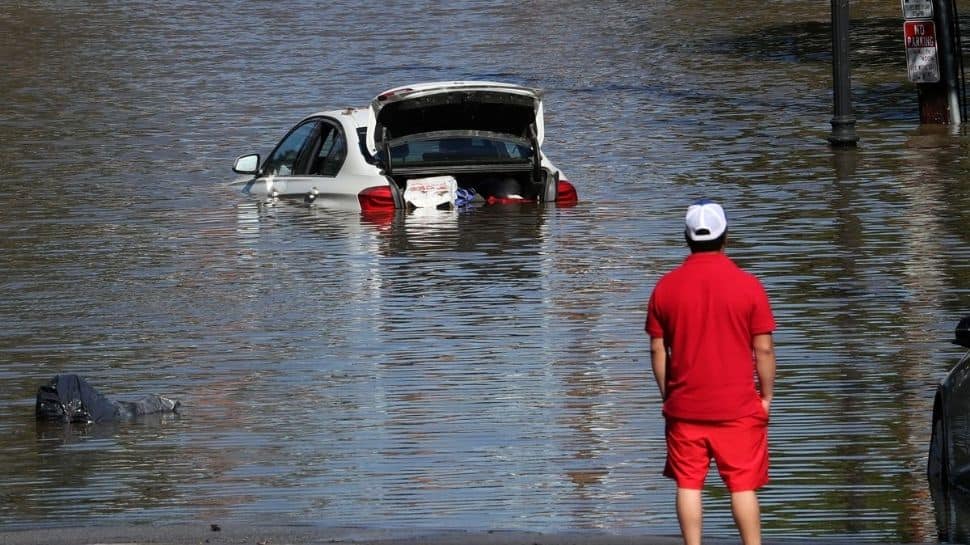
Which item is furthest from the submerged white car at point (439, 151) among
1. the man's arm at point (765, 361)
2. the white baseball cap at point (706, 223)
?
the man's arm at point (765, 361)

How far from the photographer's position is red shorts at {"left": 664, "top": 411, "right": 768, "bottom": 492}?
23.5 ft

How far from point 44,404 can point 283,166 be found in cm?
1079

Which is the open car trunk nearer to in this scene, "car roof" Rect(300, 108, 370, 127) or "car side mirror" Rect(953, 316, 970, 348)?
"car roof" Rect(300, 108, 370, 127)

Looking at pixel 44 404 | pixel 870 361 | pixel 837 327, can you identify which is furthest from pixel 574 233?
pixel 44 404

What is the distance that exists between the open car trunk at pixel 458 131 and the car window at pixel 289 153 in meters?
1.51

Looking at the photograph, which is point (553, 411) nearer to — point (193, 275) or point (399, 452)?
point (399, 452)

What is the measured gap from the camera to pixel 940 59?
86.7ft

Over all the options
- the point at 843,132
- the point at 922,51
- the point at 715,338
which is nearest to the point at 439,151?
the point at 843,132

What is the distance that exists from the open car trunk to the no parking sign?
8294 millimetres

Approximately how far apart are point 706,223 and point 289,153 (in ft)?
47.3

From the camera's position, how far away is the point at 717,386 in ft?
23.5

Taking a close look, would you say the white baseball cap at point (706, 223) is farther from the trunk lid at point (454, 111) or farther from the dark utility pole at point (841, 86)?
the dark utility pole at point (841, 86)

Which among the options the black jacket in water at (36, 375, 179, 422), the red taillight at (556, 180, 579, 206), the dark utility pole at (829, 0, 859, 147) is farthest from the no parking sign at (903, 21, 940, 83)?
the black jacket in water at (36, 375, 179, 422)

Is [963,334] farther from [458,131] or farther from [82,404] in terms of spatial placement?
[458,131]
